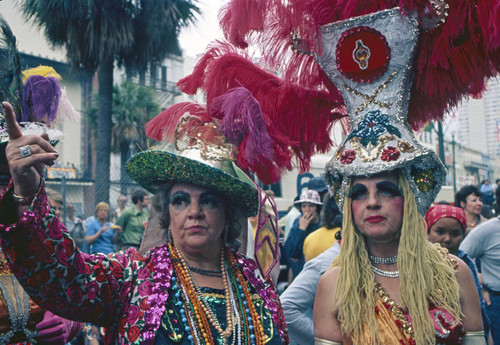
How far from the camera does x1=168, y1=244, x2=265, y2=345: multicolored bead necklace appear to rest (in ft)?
7.04

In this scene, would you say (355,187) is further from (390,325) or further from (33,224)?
(33,224)

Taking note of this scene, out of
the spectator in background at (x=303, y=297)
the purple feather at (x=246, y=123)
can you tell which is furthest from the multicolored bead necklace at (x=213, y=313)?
the spectator in background at (x=303, y=297)

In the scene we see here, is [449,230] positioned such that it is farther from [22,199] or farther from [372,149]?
[22,199]

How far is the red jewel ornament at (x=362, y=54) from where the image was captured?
2.62m

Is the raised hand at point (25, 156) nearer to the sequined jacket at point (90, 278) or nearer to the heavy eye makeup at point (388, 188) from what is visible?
the sequined jacket at point (90, 278)

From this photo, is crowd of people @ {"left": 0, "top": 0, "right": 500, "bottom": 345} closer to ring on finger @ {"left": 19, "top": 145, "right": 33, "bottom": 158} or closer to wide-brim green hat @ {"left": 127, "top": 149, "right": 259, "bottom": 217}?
wide-brim green hat @ {"left": 127, "top": 149, "right": 259, "bottom": 217}

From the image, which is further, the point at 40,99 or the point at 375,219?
the point at 40,99

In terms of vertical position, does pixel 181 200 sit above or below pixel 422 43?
below

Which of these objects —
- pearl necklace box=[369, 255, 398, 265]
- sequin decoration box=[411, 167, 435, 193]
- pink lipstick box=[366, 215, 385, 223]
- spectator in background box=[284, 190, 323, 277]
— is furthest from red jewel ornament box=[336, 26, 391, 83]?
spectator in background box=[284, 190, 323, 277]

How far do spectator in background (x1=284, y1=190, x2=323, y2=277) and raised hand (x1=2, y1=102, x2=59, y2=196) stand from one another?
3924mm

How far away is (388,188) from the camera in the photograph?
248 cm

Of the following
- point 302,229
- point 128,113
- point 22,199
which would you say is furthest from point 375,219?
point 128,113

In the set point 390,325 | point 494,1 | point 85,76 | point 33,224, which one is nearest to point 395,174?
point 390,325

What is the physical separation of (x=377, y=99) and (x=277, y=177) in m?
0.69
